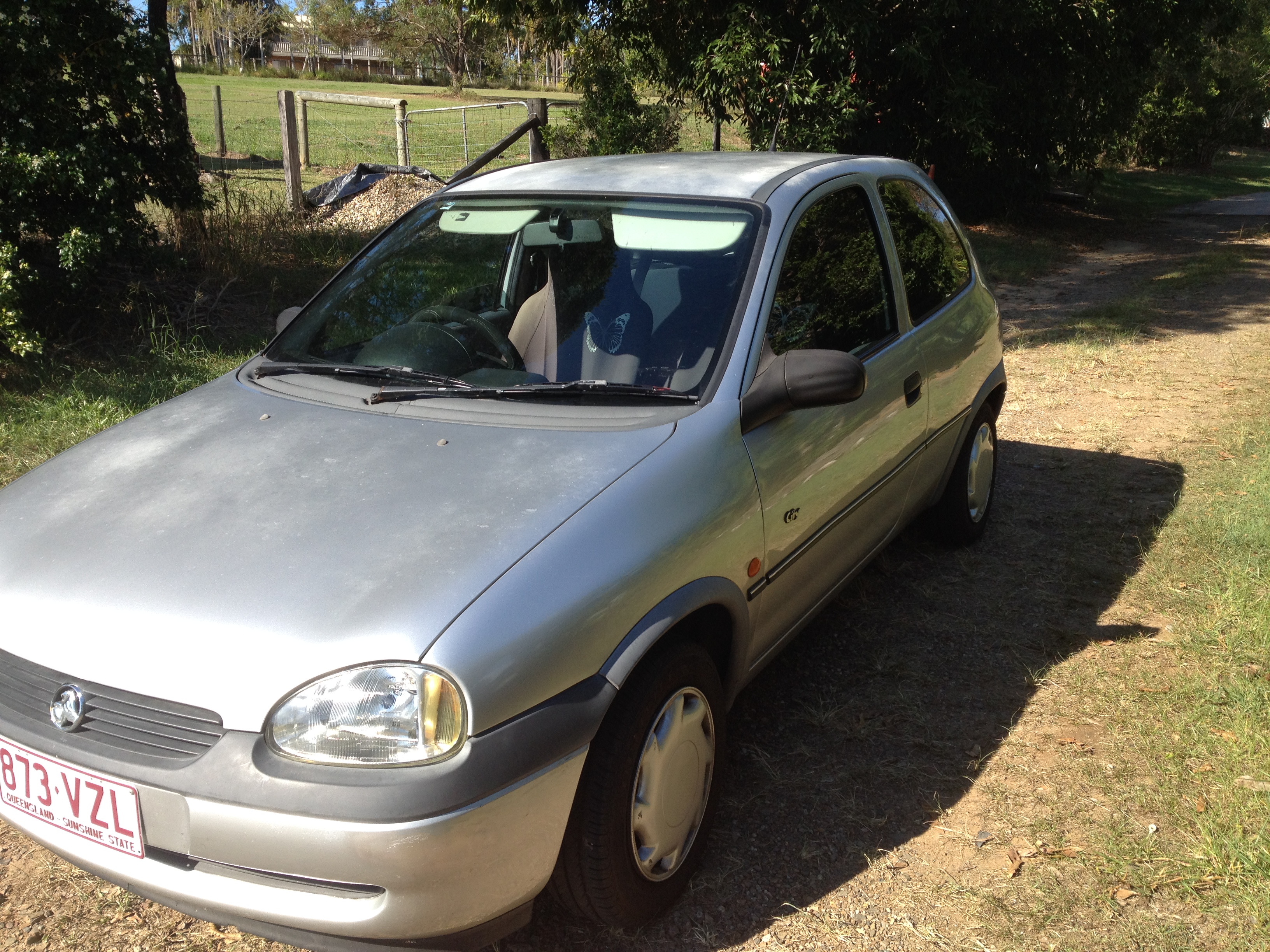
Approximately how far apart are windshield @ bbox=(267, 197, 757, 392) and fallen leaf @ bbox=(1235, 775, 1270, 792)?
2.01 m

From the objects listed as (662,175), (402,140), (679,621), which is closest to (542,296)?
(662,175)

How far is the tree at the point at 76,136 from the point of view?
242 inches

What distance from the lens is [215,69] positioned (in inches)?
2623

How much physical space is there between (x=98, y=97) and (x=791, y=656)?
5.81 m

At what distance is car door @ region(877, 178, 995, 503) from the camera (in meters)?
4.07

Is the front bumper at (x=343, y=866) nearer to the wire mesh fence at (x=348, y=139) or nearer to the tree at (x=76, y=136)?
the tree at (x=76, y=136)

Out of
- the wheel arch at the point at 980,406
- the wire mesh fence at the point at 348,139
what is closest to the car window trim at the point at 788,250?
the wheel arch at the point at 980,406

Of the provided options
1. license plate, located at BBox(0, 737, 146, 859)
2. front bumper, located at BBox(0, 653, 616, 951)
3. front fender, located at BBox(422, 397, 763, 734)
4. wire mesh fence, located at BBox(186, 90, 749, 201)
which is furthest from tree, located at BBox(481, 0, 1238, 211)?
license plate, located at BBox(0, 737, 146, 859)

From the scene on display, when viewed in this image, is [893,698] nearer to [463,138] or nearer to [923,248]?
[923,248]

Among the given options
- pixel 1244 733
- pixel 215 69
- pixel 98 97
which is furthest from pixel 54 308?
pixel 215 69

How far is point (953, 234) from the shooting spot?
4805mm

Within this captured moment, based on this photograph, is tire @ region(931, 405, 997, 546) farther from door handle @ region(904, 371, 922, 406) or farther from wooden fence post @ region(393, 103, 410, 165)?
wooden fence post @ region(393, 103, 410, 165)

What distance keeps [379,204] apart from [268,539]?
9826mm

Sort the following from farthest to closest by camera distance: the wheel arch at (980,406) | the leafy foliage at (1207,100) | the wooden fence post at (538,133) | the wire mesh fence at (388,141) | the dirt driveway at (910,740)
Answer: the leafy foliage at (1207,100) < the wire mesh fence at (388,141) < the wooden fence post at (538,133) < the wheel arch at (980,406) < the dirt driveway at (910,740)
